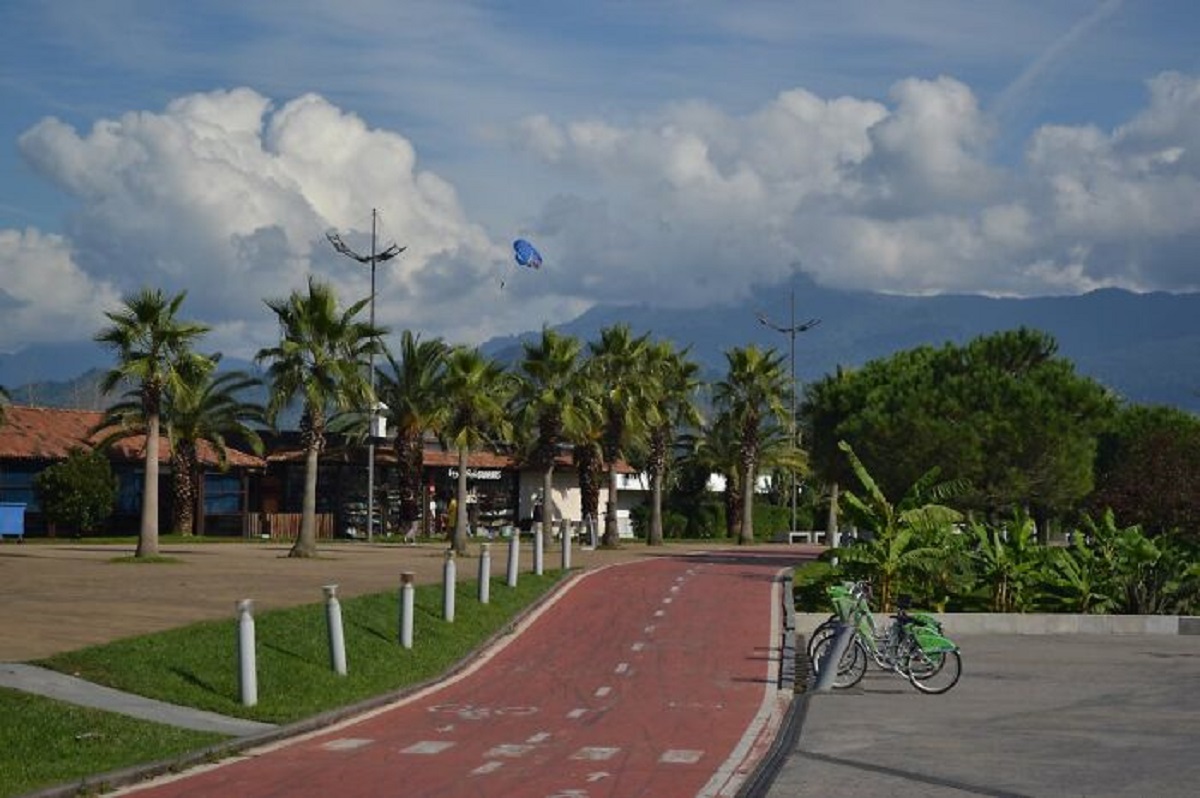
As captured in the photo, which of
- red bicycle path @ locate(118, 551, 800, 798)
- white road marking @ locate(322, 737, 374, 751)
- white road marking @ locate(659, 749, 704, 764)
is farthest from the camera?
white road marking @ locate(322, 737, 374, 751)

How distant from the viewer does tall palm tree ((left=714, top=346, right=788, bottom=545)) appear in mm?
76312

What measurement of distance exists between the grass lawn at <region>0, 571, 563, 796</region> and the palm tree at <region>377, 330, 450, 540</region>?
37.5m

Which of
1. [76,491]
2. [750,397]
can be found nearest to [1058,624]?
[76,491]

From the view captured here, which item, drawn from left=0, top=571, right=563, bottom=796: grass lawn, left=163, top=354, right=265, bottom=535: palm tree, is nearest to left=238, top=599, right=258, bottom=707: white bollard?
left=0, top=571, right=563, bottom=796: grass lawn

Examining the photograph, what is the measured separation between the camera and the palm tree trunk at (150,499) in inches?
1644

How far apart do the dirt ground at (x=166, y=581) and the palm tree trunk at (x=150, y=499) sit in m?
0.92

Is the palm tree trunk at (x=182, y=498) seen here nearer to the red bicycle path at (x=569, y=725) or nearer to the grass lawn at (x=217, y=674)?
the red bicycle path at (x=569, y=725)

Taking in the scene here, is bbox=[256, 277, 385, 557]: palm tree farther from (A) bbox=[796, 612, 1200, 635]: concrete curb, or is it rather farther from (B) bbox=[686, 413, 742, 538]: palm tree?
(B) bbox=[686, 413, 742, 538]: palm tree

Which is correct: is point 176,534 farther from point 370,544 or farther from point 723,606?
point 723,606

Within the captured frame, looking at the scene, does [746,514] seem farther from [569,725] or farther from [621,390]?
[569,725]

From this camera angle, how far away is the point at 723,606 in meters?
33.9

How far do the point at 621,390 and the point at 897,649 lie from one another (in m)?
43.8

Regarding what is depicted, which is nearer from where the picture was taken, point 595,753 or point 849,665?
point 595,753

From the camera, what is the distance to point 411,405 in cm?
6844
